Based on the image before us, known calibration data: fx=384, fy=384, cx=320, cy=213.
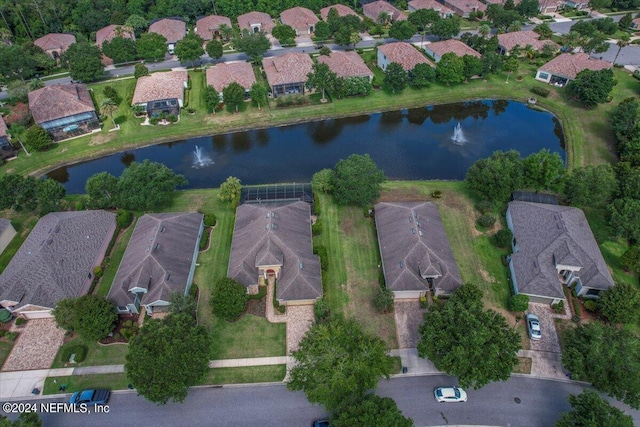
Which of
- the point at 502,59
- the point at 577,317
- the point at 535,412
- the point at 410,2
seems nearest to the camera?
the point at 535,412

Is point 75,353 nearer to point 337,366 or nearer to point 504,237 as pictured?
point 337,366

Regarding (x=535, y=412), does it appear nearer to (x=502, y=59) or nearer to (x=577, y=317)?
(x=577, y=317)

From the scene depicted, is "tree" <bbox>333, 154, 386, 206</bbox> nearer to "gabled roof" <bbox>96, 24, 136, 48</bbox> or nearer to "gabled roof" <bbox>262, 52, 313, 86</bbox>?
"gabled roof" <bbox>262, 52, 313, 86</bbox>

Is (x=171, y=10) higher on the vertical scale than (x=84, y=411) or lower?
higher

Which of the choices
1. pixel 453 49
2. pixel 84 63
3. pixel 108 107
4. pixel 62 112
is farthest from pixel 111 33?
pixel 453 49

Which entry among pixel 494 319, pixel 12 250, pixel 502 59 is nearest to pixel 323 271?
pixel 494 319

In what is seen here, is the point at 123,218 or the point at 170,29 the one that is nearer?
the point at 123,218
